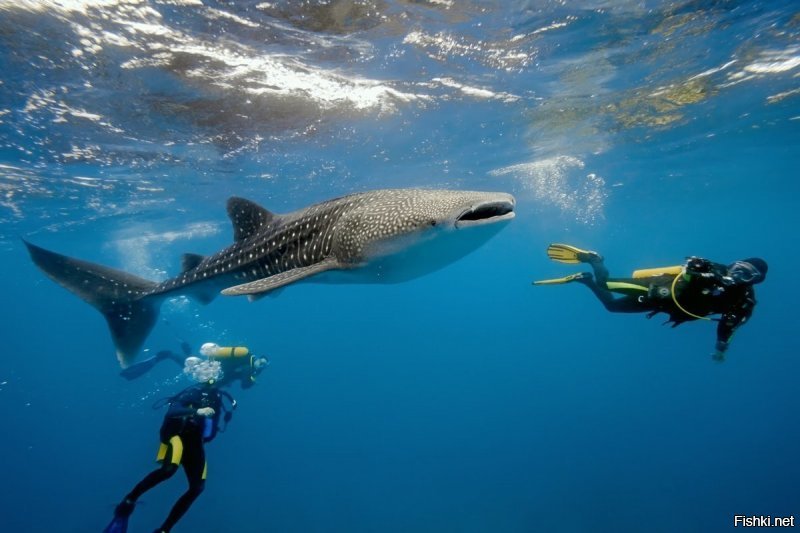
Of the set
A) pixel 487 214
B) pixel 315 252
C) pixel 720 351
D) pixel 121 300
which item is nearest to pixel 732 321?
pixel 720 351

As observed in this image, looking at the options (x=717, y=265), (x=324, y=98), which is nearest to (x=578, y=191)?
(x=324, y=98)

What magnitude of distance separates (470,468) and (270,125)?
29.2 m

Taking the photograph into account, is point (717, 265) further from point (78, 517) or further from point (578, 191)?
point (78, 517)

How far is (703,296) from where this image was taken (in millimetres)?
5652

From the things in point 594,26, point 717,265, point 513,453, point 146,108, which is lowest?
point 513,453

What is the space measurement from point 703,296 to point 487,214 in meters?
4.01

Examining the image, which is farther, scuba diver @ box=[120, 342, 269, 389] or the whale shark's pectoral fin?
scuba diver @ box=[120, 342, 269, 389]

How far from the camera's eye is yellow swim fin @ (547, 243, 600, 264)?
7070mm

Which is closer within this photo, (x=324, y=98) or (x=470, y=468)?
(x=324, y=98)

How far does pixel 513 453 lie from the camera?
3581 cm

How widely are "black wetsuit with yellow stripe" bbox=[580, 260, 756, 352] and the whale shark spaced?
372 centimetres

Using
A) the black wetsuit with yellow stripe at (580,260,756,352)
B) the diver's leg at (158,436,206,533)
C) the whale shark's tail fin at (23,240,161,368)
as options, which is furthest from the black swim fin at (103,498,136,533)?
the black wetsuit with yellow stripe at (580,260,756,352)

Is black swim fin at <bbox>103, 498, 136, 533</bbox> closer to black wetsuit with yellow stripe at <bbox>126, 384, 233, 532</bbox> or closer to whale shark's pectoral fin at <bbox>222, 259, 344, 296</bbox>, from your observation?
black wetsuit with yellow stripe at <bbox>126, 384, 233, 532</bbox>

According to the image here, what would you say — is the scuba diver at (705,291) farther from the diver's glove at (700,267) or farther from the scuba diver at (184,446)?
the scuba diver at (184,446)
